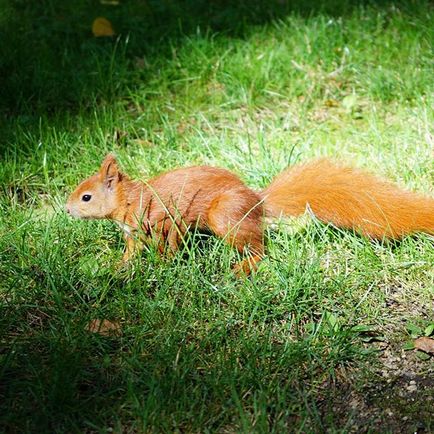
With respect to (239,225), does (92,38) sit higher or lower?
higher

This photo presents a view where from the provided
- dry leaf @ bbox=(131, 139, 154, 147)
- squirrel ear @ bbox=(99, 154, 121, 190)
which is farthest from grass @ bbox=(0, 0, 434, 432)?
squirrel ear @ bbox=(99, 154, 121, 190)

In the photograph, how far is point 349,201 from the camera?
113 inches

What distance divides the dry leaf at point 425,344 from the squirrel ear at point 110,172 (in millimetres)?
1227

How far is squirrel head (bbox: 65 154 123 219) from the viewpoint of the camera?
115 inches

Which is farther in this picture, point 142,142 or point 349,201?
point 142,142

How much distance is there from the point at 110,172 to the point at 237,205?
502mm

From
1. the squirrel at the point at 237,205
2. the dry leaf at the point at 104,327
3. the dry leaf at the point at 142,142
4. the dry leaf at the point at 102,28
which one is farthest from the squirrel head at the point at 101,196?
the dry leaf at the point at 102,28

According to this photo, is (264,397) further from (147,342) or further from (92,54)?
(92,54)

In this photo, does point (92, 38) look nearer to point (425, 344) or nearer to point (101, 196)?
point (101, 196)

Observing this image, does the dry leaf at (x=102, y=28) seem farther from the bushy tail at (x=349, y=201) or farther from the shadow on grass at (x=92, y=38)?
the bushy tail at (x=349, y=201)

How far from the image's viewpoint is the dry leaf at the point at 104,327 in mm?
2510

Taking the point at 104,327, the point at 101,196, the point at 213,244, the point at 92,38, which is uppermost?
the point at 92,38

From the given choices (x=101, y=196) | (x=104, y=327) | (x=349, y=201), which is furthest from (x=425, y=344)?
(x=101, y=196)

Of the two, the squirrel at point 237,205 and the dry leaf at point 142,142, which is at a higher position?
the squirrel at point 237,205
